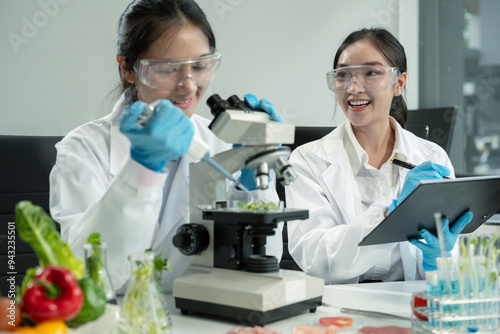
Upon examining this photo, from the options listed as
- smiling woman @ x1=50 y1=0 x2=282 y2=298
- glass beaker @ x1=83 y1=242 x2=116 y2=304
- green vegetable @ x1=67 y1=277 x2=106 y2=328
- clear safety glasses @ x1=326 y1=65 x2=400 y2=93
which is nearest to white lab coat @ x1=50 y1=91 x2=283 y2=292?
smiling woman @ x1=50 y1=0 x2=282 y2=298

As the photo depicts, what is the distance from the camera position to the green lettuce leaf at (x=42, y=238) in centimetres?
109

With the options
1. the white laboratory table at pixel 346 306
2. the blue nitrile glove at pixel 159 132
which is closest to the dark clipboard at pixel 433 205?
the white laboratory table at pixel 346 306

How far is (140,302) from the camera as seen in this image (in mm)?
1144

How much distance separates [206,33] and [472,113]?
2996 millimetres

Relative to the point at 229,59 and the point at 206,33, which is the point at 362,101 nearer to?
the point at 206,33

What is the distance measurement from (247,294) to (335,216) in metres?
1.03

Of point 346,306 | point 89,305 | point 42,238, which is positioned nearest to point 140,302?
point 89,305

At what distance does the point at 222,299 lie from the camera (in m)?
1.46

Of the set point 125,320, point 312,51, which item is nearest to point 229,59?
point 312,51

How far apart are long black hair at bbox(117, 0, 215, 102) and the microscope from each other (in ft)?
1.32

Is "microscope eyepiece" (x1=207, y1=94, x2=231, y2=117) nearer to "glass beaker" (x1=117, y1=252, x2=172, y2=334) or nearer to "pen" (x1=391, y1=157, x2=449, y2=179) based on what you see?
"glass beaker" (x1=117, y1=252, x2=172, y2=334)

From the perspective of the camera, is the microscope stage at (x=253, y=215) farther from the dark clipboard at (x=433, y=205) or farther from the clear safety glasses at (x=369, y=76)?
the clear safety glasses at (x=369, y=76)

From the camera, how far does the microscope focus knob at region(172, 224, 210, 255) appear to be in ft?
5.10

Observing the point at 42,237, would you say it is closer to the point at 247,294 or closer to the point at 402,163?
the point at 247,294
